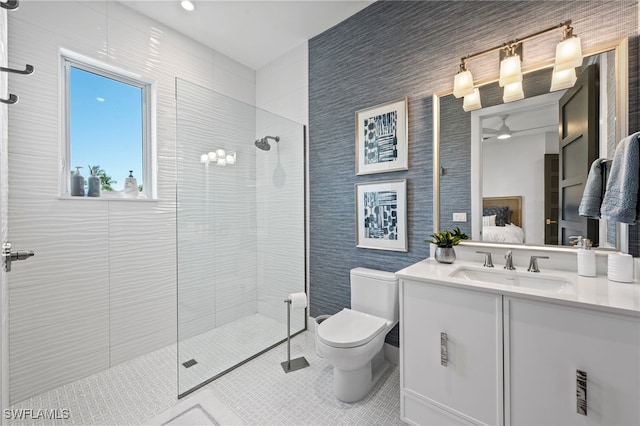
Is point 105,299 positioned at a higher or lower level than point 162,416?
higher

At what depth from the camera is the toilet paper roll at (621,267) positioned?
3.89 ft

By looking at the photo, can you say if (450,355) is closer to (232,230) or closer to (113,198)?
(232,230)

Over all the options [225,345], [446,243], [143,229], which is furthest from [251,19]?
[225,345]

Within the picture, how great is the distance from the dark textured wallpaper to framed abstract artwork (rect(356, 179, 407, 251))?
5 cm

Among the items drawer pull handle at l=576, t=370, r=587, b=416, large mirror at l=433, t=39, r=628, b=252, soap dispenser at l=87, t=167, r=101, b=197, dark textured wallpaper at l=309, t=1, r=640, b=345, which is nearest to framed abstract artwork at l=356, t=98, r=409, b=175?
dark textured wallpaper at l=309, t=1, r=640, b=345

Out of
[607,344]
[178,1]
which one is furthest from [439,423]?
[178,1]

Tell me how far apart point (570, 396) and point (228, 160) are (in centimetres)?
231

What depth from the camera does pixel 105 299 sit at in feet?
6.38

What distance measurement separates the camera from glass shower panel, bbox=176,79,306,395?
187 centimetres

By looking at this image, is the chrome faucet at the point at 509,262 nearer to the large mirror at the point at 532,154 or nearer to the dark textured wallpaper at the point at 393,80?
the large mirror at the point at 532,154

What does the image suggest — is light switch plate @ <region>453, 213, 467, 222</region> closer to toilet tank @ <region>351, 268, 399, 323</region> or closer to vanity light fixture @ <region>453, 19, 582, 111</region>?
toilet tank @ <region>351, 268, 399, 323</region>

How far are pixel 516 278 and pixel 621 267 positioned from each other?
392 mm

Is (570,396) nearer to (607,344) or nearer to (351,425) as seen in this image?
(607,344)

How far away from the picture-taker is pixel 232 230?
2.20 m
